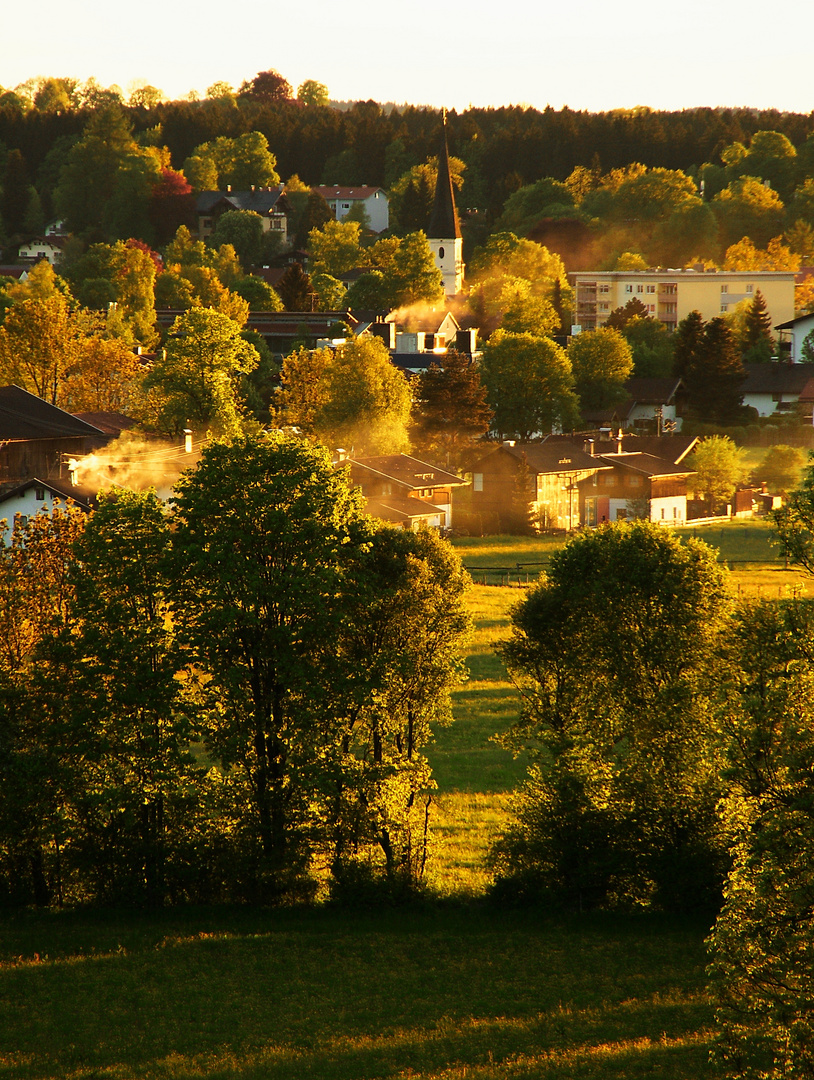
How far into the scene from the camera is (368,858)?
20.6m

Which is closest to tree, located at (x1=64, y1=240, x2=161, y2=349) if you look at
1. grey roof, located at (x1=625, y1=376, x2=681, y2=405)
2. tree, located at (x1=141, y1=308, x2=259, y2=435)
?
tree, located at (x1=141, y1=308, x2=259, y2=435)

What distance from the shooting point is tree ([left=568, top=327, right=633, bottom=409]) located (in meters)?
84.0

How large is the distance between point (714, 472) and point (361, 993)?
52.2 metres

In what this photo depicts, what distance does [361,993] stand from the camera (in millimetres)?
17781

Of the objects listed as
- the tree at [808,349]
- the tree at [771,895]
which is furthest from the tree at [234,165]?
the tree at [771,895]

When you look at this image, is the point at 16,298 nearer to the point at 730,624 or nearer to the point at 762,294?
the point at 762,294

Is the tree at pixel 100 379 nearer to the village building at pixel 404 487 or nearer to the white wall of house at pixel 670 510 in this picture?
the village building at pixel 404 487

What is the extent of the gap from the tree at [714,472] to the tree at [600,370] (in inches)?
703

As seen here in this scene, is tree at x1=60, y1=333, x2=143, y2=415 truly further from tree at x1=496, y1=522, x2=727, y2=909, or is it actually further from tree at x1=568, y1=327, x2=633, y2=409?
tree at x1=496, y1=522, x2=727, y2=909

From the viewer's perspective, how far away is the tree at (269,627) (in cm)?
2009

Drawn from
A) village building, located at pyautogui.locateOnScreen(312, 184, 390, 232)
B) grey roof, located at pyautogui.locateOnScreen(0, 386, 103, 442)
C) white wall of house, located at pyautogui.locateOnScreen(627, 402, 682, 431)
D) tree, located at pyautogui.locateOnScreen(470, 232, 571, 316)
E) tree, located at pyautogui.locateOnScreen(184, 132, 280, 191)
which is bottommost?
Result: grey roof, located at pyautogui.locateOnScreen(0, 386, 103, 442)

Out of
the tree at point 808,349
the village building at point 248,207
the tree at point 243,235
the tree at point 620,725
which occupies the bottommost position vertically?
the tree at point 620,725

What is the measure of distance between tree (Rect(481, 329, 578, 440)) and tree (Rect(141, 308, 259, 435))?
19285mm

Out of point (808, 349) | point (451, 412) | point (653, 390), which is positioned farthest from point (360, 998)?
point (808, 349)
